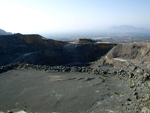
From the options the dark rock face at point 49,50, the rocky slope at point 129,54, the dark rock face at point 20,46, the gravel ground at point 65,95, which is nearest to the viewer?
the gravel ground at point 65,95

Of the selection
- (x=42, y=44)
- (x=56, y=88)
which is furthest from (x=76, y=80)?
(x=42, y=44)

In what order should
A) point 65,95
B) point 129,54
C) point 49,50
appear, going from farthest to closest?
point 49,50
point 129,54
point 65,95

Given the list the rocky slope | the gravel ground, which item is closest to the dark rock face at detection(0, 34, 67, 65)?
the gravel ground

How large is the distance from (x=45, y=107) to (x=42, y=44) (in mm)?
Result: 20317

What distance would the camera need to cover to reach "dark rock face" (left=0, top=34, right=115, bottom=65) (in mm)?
21728

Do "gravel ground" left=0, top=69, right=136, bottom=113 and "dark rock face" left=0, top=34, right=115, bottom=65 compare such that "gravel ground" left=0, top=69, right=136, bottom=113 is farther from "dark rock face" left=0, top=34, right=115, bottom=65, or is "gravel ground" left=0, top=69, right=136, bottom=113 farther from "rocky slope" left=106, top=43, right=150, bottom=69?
"dark rock face" left=0, top=34, right=115, bottom=65

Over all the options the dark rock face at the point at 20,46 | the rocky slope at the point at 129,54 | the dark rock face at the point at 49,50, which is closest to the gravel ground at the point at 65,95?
the rocky slope at the point at 129,54

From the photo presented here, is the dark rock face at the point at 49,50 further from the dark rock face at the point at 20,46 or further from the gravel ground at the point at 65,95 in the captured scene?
the gravel ground at the point at 65,95

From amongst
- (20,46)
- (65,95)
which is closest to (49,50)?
(20,46)

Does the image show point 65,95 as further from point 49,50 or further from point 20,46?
point 20,46

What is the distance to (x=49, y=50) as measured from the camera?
79.4 ft

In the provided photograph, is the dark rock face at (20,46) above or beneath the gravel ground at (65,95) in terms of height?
above

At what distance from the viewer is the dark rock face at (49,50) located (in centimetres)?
2173

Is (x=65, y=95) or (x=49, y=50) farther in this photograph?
(x=49, y=50)
